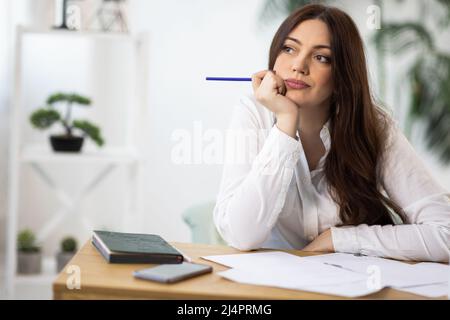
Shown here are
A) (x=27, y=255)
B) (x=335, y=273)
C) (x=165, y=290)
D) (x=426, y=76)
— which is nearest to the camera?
(x=165, y=290)

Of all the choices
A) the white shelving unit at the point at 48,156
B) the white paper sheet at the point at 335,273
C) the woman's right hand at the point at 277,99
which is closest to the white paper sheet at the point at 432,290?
the white paper sheet at the point at 335,273

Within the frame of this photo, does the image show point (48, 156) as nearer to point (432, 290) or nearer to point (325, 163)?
point (325, 163)

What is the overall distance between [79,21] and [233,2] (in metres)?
0.89

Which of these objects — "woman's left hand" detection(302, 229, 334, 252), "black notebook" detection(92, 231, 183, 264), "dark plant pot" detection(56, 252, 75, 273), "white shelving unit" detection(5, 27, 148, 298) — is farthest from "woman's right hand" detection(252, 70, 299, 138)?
"dark plant pot" detection(56, 252, 75, 273)

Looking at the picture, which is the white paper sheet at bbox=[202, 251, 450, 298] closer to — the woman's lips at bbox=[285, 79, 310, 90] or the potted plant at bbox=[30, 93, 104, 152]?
the woman's lips at bbox=[285, 79, 310, 90]

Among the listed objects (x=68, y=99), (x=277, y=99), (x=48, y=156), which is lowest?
(x=48, y=156)

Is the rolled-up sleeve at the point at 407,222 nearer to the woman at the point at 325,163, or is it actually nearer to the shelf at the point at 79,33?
the woman at the point at 325,163

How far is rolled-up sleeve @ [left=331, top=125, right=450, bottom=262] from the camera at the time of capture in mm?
1461

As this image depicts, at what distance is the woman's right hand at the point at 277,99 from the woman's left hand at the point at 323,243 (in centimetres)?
23

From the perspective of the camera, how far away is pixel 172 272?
112cm

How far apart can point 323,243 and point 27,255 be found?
1.98 metres

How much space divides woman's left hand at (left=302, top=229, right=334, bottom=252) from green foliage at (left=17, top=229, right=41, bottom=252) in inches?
77.1

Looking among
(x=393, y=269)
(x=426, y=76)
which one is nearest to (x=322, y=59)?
(x=393, y=269)
